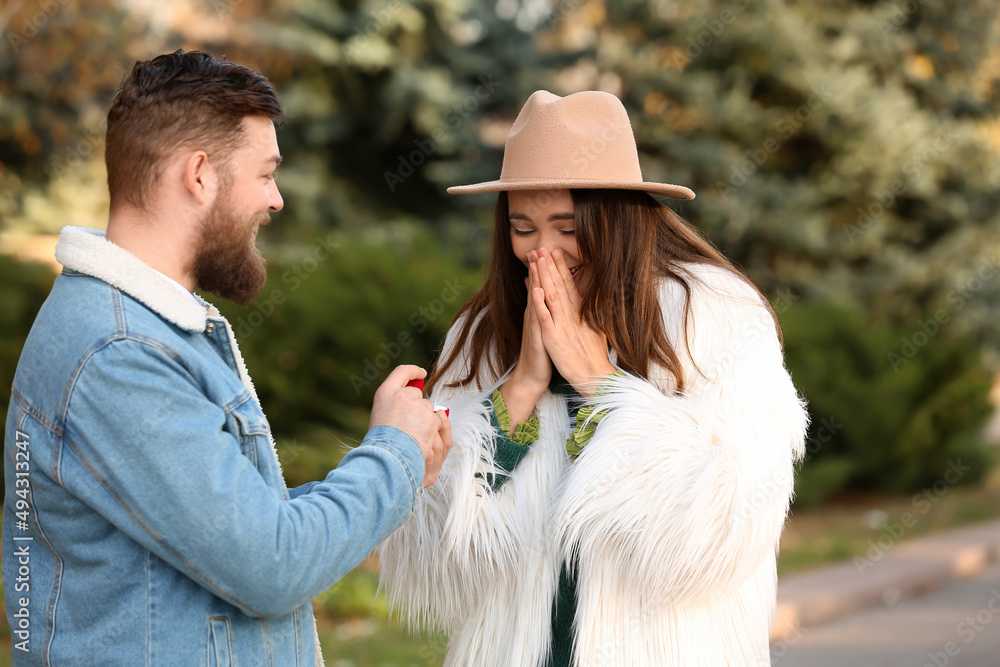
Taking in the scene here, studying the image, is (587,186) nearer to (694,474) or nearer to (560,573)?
(694,474)

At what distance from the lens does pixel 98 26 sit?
878cm

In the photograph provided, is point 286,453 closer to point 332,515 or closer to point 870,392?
point 332,515

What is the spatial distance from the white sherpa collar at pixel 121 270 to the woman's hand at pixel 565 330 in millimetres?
981

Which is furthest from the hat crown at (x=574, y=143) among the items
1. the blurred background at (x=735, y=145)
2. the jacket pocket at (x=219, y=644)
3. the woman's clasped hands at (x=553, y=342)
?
the blurred background at (x=735, y=145)

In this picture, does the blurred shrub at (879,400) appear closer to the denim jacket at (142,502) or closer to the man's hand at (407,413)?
the man's hand at (407,413)

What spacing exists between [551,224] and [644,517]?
817 mm

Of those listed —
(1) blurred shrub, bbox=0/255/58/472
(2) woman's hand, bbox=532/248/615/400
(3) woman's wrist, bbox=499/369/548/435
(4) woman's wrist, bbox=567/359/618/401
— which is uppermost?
(2) woman's hand, bbox=532/248/615/400

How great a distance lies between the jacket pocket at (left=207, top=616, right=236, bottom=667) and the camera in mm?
1503

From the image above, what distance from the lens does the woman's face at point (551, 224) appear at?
2.39 m

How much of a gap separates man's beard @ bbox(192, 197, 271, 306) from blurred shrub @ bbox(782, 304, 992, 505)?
7759 mm

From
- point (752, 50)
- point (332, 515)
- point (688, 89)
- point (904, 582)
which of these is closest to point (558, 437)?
point (332, 515)

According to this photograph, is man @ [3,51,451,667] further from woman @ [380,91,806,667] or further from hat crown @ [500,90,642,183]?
hat crown @ [500,90,642,183]

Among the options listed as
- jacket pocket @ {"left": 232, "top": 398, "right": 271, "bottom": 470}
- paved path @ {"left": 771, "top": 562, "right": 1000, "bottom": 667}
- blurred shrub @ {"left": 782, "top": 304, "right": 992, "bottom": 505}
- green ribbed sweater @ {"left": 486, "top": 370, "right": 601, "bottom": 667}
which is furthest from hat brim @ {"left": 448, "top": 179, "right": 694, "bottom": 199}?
blurred shrub @ {"left": 782, "top": 304, "right": 992, "bottom": 505}

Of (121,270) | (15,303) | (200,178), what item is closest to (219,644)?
(121,270)
